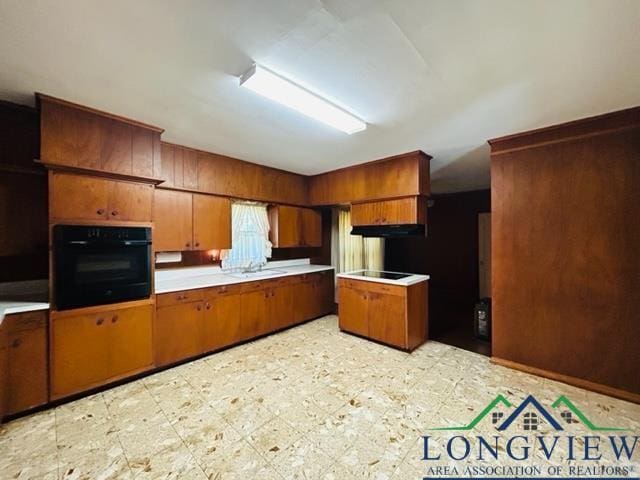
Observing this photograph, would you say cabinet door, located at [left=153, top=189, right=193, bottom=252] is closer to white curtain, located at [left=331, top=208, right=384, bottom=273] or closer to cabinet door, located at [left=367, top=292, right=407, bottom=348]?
cabinet door, located at [left=367, top=292, right=407, bottom=348]

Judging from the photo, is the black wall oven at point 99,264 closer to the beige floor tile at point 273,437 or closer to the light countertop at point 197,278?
the light countertop at point 197,278

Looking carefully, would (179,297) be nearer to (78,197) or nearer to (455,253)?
(78,197)

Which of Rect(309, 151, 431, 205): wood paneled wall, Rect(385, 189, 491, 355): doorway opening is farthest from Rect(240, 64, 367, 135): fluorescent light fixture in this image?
Rect(385, 189, 491, 355): doorway opening

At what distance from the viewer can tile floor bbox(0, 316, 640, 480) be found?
163 cm

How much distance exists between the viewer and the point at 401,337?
324 centimetres

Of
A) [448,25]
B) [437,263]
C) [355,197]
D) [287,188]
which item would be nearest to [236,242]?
[287,188]

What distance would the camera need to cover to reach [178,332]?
289cm

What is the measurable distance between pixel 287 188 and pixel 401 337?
114 inches

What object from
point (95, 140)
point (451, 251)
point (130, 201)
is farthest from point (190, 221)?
point (451, 251)

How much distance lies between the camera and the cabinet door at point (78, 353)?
2.17 m

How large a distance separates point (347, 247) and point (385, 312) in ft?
6.31

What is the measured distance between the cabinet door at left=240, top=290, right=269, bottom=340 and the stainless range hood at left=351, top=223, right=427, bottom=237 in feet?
5.73

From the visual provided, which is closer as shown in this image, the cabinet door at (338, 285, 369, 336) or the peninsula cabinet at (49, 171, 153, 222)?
the peninsula cabinet at (49, 171, 153, 222)

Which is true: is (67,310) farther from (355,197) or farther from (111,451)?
(355,197)
